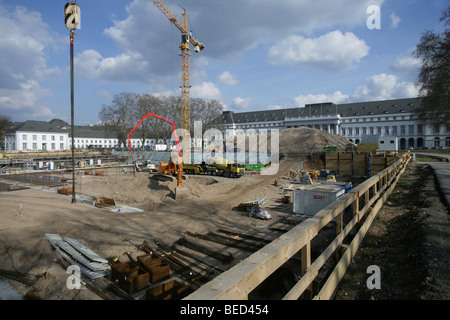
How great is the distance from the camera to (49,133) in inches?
3162

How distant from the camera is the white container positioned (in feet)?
30.0

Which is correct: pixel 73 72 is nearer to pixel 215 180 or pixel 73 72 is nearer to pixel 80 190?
pixel 80 190

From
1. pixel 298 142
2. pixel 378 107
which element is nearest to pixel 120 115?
pixel 298 142

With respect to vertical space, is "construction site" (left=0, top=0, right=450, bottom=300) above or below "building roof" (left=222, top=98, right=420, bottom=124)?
below

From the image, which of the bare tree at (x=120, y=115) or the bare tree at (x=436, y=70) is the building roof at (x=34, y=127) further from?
the bare tree at (x=436, y=70)

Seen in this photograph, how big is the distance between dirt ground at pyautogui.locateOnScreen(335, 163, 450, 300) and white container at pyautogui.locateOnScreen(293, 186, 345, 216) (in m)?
1.59

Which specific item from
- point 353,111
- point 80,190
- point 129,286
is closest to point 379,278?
point 129,286

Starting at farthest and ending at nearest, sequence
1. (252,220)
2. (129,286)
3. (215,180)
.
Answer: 1. (215,180)
2. (252,220)
3. (129,286)

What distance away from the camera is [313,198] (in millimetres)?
9570

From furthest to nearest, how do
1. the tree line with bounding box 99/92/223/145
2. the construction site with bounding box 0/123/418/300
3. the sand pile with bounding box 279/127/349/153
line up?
the tree line with bounding box 99/92/223/145, the sand pile with bounding box 279/127/349/153, the construction site with bounding box 0/123/418/300

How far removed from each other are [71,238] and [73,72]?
1009 centimetres

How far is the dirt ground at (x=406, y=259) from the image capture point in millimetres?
3949

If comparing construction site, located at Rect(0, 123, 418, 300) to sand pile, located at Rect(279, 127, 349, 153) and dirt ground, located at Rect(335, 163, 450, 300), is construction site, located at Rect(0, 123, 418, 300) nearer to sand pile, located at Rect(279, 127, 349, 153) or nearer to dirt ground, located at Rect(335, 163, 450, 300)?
dirt ground, located at Rect(335, 163, 450, 300)

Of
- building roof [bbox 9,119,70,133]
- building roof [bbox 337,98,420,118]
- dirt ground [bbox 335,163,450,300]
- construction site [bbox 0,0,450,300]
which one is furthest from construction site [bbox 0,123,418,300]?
building roof [bbox 337,98,420,118]
